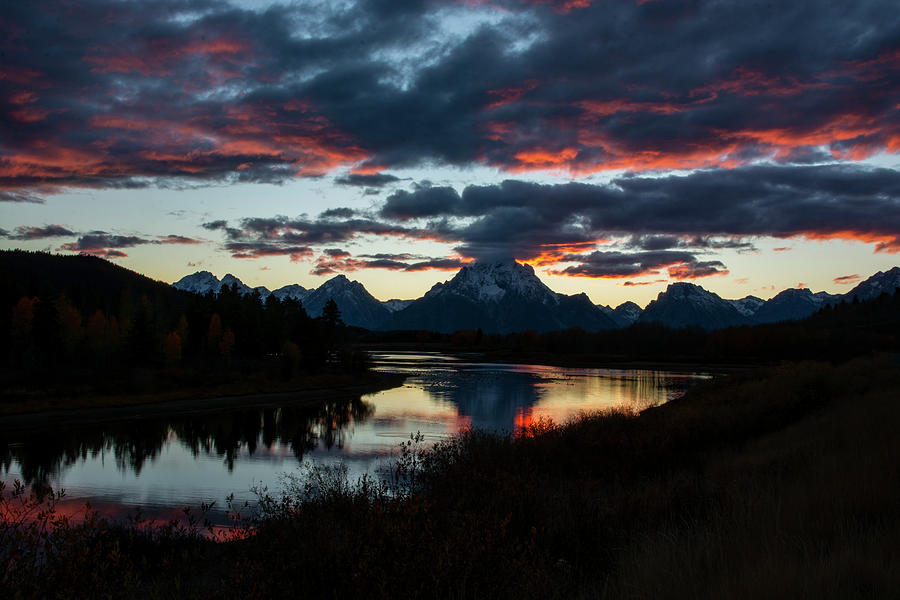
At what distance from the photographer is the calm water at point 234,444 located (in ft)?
76.8

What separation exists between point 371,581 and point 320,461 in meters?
22.2

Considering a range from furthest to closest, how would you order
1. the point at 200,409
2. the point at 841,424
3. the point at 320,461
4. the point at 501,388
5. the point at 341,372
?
the point at 341,372, the point at 501,388, the point at 200,409, the point at 320,461, the point at 841,424

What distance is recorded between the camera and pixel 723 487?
11.9m

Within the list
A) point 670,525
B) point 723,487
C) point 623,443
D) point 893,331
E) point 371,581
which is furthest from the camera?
point 893,331

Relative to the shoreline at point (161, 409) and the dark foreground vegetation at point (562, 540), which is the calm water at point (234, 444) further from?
the dark foreground vegetation at point (562, 540)

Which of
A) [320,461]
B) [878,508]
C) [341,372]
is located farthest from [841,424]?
[341,372]

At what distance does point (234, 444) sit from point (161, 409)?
19.1 m

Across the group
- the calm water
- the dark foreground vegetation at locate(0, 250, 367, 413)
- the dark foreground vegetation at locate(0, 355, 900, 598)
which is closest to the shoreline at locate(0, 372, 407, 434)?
the dark foreground vegetation at locate(0, 250, 367, 413)

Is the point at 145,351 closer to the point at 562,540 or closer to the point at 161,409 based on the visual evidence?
the point at 161,409

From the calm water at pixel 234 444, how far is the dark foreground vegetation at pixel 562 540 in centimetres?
637

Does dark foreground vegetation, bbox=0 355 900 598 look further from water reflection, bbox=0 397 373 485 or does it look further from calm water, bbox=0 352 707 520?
water reflection, bbox=0 397 373 485

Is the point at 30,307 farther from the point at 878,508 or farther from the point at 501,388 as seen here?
the point at 878,508

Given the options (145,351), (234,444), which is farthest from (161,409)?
(145,351)

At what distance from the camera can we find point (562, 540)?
403 inches
